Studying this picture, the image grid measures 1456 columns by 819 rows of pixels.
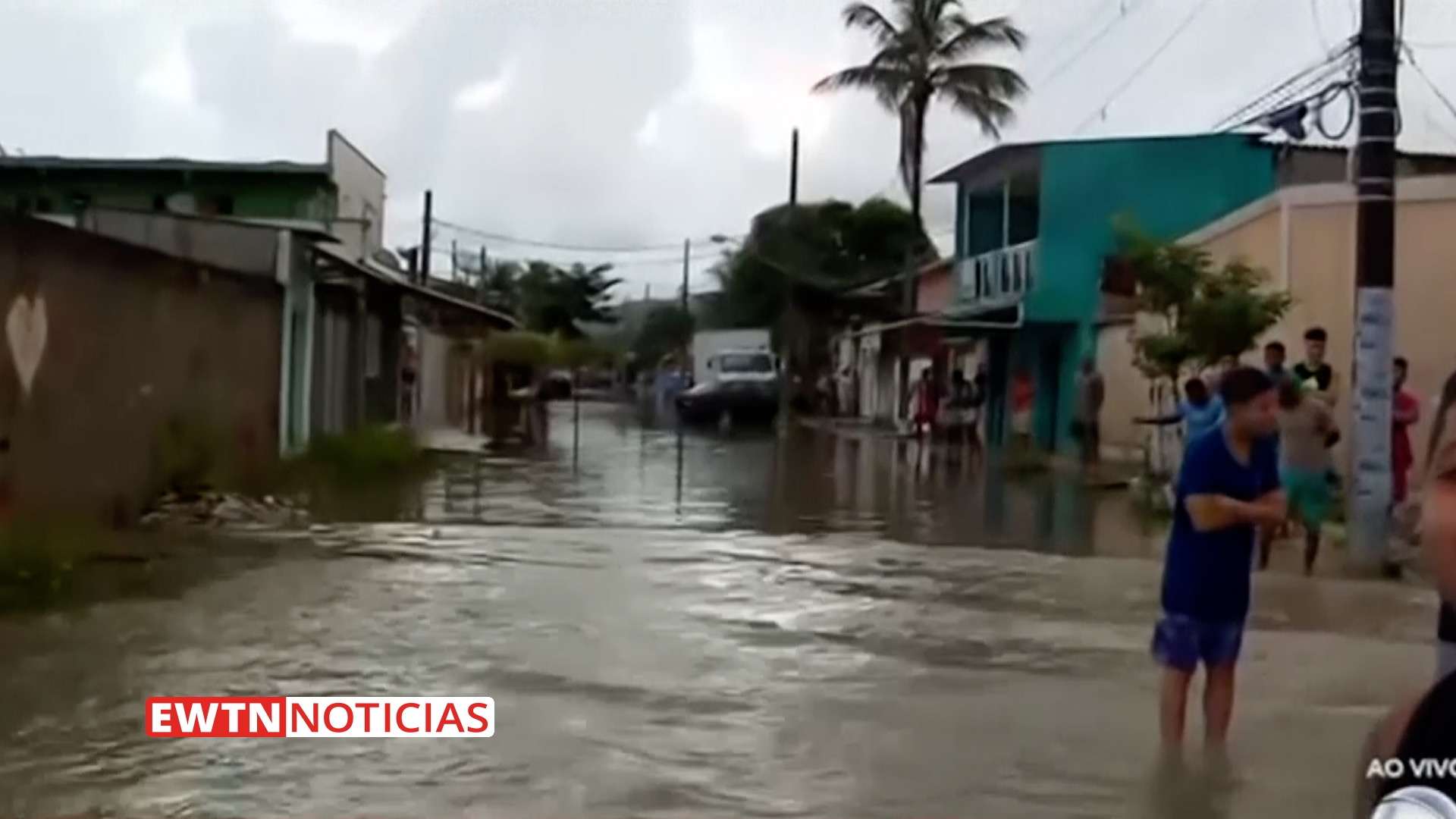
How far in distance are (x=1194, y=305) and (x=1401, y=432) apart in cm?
398

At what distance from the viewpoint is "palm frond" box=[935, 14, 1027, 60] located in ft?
139

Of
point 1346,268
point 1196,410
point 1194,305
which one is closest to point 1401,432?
point 1196,410

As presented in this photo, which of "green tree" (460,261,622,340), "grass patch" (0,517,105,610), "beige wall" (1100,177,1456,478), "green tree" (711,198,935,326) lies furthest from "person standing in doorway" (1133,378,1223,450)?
"green tree" (460,261,622,340)

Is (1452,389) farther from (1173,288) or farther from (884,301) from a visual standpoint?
(884,301)

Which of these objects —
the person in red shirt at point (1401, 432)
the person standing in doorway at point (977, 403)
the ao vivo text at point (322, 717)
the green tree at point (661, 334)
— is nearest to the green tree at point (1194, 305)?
the person in red shirt at point (1401, 432)

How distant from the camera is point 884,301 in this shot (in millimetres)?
56969

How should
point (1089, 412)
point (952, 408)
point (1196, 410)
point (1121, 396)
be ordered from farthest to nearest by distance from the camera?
point (952, 408), point (1121, 396), point (1089, 412), point (1196, 410)

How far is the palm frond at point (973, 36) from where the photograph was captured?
1672 inches

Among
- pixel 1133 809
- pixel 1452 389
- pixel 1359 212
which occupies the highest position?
pixel 1359 212

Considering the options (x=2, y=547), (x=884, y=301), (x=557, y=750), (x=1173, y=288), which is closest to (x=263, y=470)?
(x=2, y=547)

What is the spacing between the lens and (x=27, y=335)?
41.8 ft

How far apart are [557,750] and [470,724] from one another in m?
0.59

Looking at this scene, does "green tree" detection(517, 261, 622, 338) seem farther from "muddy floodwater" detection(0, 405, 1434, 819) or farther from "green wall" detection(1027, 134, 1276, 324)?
"muddy floodwater" detection(0, 405, 1434, 819)

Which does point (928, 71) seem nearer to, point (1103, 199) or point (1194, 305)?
point (1103, 199)
